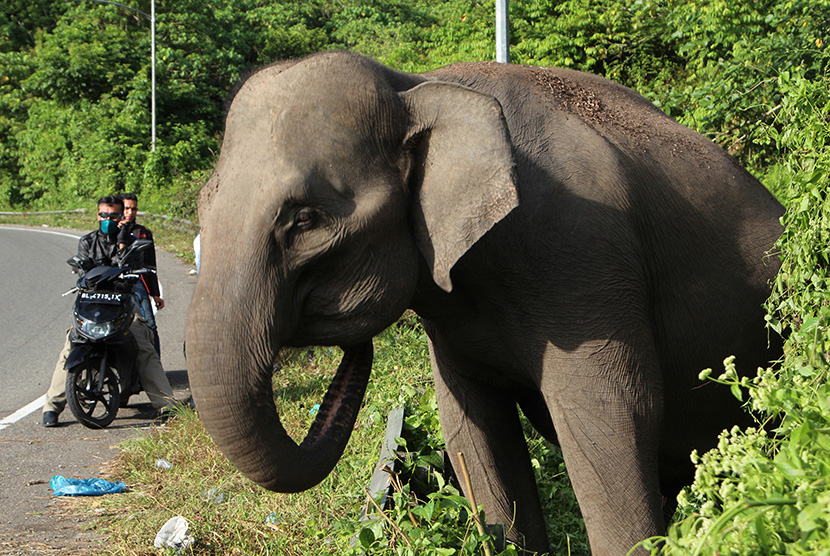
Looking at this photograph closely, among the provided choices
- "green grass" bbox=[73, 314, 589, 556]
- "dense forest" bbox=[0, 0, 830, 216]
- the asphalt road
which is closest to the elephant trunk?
"green grass" bbox=[73, 314, 589, 556]

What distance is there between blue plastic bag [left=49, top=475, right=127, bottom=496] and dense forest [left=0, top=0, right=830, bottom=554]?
9.11 ft

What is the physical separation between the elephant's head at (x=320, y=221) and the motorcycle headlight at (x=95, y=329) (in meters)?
5.08

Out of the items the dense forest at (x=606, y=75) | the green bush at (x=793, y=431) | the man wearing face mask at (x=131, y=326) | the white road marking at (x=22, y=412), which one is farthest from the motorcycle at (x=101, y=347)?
the green bush at (x=793, y=431)

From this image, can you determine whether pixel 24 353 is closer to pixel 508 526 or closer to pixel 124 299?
pixel 124 299

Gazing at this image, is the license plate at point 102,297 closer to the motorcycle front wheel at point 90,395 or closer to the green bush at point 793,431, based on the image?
the motorcycle front wheel at point 90,395

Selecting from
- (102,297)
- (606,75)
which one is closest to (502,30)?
(102,297)

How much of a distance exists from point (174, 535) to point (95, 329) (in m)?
3.60

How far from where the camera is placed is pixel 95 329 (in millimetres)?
7535

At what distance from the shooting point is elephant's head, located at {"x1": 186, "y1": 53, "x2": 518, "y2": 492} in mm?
2568

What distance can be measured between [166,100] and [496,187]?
34749 mm

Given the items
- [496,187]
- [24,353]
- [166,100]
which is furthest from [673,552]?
[166,100]

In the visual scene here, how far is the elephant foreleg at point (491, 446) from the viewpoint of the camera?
12.1 ft

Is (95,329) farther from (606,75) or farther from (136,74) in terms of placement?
(136,74)

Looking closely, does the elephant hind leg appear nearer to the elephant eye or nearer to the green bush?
the green bush
